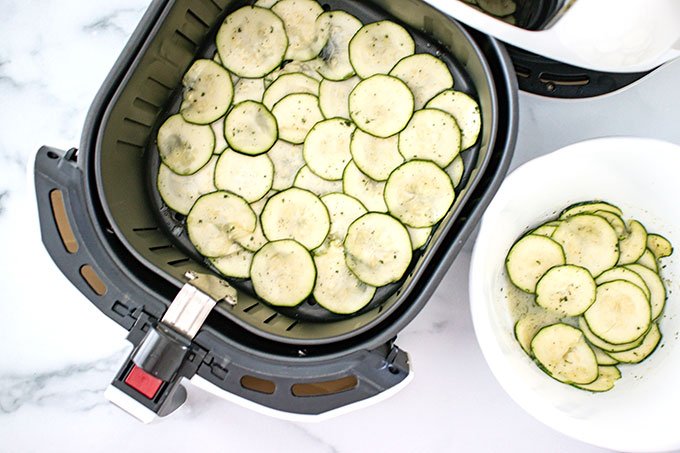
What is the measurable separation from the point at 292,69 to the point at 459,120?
275 millimetres

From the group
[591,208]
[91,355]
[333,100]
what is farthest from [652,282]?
[91,355]

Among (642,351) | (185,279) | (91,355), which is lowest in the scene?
(91,355)

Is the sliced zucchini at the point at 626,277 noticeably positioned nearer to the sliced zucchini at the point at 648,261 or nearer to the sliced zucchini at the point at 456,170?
the sliced zucchini at the point at 648,261

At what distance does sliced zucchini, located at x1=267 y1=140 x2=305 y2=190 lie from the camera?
110 cm

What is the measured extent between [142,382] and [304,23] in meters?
0.59

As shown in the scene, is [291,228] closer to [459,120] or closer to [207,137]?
[207,137]

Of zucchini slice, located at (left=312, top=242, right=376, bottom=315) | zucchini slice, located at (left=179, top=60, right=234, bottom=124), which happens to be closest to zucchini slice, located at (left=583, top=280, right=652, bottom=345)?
zucchini slice, located at (left=312, top=242, right=376, bottom=315)

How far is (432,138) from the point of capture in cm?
104

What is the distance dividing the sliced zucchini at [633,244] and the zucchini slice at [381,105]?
37 cm

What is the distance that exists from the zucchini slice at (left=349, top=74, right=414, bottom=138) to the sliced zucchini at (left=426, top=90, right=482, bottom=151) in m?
0.05

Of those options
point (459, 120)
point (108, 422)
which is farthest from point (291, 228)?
point (108, 422)

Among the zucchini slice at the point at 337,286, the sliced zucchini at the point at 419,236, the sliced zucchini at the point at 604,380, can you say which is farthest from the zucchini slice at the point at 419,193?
the sliced zucchini at the point at 604,380

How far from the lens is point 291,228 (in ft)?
3.50

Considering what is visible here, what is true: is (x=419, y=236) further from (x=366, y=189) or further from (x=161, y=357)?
(x=161, y=357)
